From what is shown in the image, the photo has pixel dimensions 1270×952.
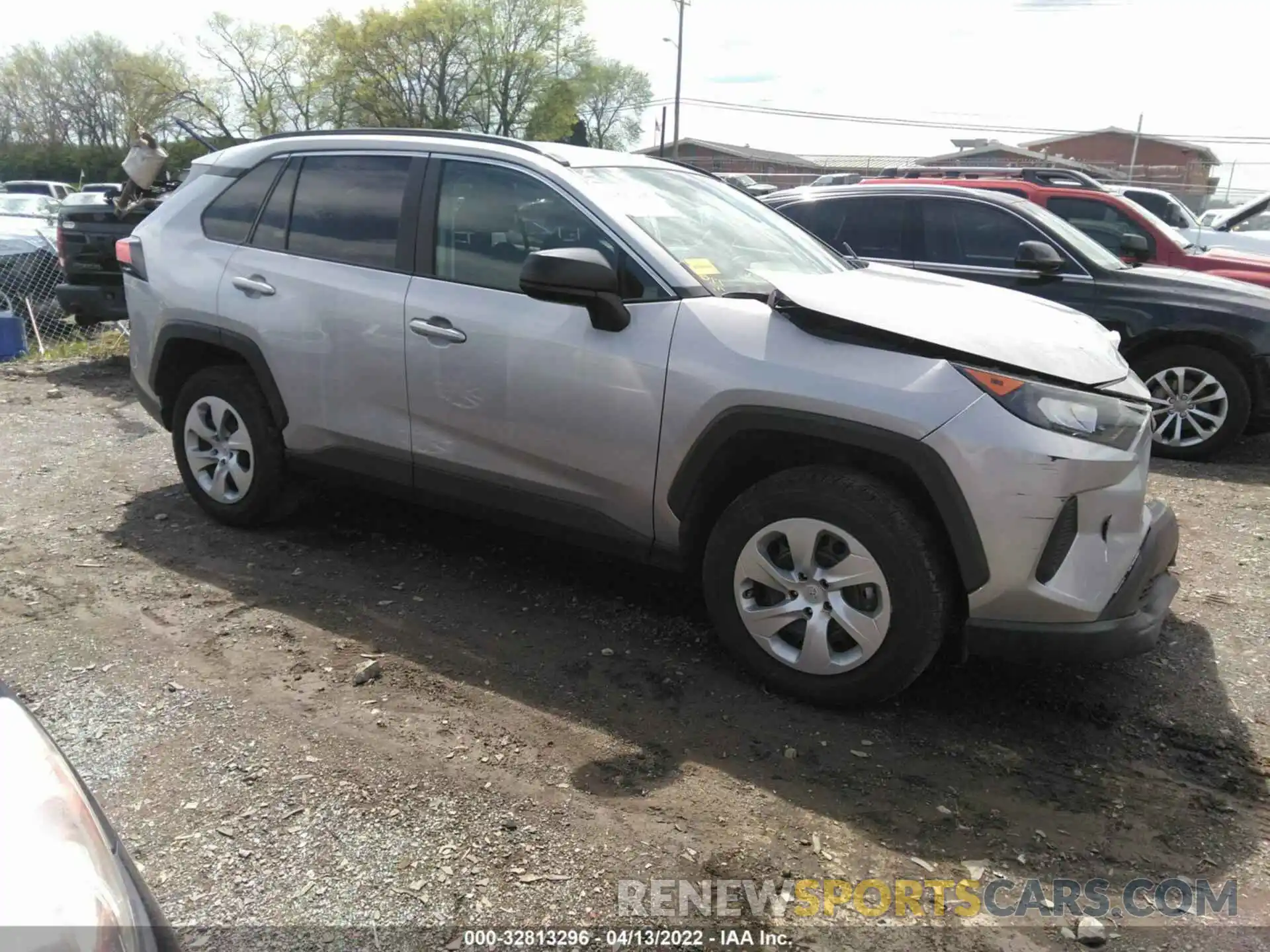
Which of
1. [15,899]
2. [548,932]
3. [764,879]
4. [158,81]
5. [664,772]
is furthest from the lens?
[158,81]

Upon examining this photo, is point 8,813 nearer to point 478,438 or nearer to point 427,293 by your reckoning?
point 478,438

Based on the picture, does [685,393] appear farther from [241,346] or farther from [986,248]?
[986,248]

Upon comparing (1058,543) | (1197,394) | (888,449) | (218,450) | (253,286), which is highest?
(253,286)

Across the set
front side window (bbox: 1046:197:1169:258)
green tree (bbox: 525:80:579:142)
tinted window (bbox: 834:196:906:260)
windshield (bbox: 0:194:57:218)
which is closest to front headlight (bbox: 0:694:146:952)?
tinted window (bbox: 834:196:906:260)

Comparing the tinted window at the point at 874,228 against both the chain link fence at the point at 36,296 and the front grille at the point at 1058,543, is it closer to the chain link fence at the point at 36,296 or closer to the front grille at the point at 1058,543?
the front grille at the point at 1058,543

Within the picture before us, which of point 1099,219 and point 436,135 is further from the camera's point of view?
point 1099,219

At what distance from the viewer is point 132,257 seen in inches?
187

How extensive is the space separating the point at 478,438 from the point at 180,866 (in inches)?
70.6

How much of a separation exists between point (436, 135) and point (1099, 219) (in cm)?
690

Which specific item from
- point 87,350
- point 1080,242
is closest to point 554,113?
point 87,350

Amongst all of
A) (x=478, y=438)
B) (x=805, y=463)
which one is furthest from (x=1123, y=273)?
(x=478, y=438)

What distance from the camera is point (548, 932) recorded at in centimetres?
222

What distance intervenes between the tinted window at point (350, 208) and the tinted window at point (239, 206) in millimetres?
217

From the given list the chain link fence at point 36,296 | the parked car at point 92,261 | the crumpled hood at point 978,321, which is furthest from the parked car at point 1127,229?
the chain link fence at point 36,296
